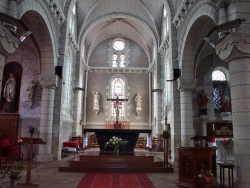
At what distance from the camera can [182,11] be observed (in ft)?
39.0

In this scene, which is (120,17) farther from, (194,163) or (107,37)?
(194,163)

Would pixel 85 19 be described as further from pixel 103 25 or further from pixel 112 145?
pixel 112 145

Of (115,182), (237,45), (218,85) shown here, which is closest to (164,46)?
(218,85)

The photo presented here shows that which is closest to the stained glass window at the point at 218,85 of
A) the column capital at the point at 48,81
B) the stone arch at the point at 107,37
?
the stone arch at the point at 107,37

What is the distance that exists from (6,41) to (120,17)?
1477cm

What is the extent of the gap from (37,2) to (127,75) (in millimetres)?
15151

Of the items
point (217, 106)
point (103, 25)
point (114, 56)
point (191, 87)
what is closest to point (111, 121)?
point (114, 56)

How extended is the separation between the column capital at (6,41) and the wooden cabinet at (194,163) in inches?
217

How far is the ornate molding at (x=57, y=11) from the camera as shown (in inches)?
451

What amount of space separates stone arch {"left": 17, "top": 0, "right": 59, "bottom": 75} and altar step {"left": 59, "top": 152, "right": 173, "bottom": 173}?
5096 millimetres

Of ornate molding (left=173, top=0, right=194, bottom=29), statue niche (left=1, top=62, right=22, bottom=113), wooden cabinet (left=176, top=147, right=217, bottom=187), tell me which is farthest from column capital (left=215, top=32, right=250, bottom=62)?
statue niche (left=1, top=62, right=22, bottom=113)

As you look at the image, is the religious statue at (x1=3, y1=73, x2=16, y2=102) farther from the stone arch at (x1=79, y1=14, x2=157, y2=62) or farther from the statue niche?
the stone arch at (x1=79, y1=14, x2=157, y2=62)

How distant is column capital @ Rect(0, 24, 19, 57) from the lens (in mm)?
6254

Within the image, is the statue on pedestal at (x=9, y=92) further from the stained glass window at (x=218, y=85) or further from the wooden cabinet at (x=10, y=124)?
the stained glass window at (x=218, y=85)
